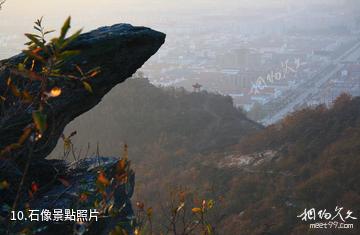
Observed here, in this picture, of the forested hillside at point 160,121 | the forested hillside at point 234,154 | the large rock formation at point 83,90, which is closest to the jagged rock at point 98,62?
the large rock formation at point 83,90

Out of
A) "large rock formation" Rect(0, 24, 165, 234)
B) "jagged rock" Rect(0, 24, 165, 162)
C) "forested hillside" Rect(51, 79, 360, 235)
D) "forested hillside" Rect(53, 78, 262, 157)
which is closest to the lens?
"large rock formation" Rect(0, 24, 165, 234)

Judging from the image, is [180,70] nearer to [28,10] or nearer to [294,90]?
[294,90]

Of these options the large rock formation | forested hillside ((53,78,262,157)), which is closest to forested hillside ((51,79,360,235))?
forested hillside ((53,78,262,157))

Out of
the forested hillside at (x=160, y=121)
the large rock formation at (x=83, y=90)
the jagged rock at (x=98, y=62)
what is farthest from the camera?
the forested hillside at (x=160, y=121)

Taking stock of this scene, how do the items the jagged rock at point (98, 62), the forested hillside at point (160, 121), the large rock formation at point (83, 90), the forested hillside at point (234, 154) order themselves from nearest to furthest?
the large rock formation at point (83, 90) → the jagged rock at point (98, 62) → the forested hillside at point (234, 154) → the forested hillside at point (160, 121)

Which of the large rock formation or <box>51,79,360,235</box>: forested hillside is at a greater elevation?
the large rock formation

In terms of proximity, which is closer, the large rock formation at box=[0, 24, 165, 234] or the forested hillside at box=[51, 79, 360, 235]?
the large rock formation at box=[0, 24, 165, 234]

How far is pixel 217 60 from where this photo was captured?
7169cm

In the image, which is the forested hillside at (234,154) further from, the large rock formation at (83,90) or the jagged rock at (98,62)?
the jagged rock at (98,62)

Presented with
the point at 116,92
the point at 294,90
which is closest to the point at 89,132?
the point at 116,92

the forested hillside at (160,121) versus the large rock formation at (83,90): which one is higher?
the large rock formation at (83,90)

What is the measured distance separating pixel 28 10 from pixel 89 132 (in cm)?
8336

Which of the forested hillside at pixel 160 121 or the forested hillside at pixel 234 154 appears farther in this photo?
the forested hillside at pixel 160 121

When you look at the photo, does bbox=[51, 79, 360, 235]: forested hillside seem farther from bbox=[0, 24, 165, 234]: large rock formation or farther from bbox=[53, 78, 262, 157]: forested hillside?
bbox=[0, 24, 165, 234]: large rock formation
